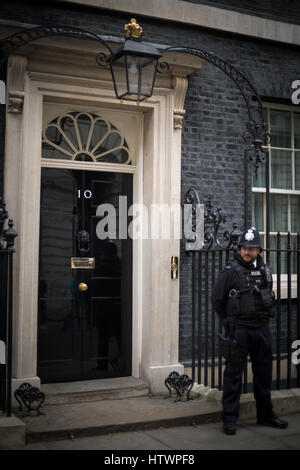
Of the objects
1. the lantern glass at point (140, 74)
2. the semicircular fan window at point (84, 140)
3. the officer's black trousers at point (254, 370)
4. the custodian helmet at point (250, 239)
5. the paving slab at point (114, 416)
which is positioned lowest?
the paving slab at point (114, 416)

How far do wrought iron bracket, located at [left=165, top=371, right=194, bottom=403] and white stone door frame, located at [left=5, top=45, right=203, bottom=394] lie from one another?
13 cm

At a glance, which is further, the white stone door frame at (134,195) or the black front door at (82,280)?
the black front door at (82,280)

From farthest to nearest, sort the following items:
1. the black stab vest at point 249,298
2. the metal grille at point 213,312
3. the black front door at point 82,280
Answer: the black front door at point 82,280 < the metal grille at point 213,312 < the black stab vest at point 249,298

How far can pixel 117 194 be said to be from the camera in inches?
282

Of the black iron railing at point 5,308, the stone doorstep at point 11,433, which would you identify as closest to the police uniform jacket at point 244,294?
the black iron railing at point 5,308

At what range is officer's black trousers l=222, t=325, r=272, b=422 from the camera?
5.67m

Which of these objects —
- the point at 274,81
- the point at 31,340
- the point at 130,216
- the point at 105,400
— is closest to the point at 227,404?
the point at 105,400

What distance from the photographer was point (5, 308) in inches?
213

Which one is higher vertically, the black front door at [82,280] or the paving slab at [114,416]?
the black front door at [82,280]

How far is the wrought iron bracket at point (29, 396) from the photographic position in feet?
19.4

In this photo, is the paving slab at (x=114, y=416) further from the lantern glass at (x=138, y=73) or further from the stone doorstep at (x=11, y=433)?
the lantern glass at (x=138, y=73)

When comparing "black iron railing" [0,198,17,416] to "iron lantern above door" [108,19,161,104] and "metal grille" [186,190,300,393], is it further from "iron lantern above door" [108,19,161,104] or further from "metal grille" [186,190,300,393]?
"metal grille" [186,190,300,393]

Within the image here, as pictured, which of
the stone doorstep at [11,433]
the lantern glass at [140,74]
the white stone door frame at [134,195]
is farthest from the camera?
the white stone door frame at [134,195]

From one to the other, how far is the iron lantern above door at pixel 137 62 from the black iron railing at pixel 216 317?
5.99 ft
